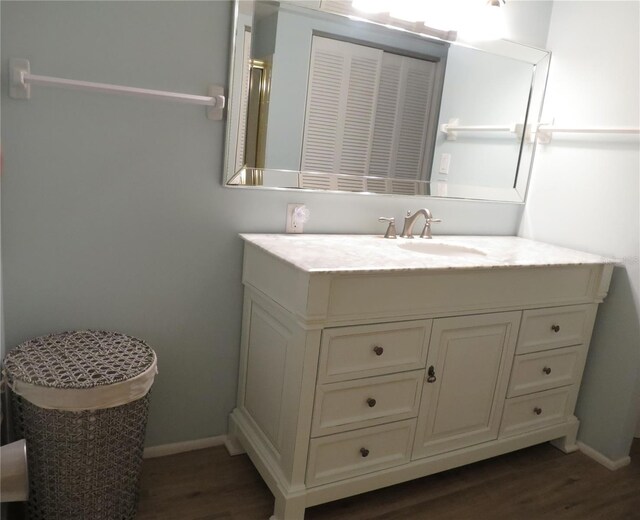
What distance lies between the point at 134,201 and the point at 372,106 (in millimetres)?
941

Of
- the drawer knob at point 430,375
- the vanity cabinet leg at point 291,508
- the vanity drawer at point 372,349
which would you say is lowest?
the vanity cabinet leg at point 291,508

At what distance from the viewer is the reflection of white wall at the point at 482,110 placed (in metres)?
2.21

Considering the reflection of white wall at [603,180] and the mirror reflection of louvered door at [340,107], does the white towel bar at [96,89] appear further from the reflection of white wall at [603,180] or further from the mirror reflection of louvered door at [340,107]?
the reflection of white wall at [603,180]

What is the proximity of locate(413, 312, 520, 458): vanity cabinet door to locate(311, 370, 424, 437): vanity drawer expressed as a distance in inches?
2.5

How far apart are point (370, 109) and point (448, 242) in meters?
0.61

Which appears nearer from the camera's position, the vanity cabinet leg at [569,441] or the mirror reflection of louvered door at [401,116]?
the mirror reflection of louvered door at [401,116]

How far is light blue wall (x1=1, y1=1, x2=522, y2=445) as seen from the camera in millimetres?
1521

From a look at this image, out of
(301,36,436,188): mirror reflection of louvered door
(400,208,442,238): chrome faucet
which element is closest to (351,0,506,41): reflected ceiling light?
(301,36,436,188): mirror reflection of louvered door

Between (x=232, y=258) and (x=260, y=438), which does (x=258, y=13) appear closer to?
(x=232, y=258)

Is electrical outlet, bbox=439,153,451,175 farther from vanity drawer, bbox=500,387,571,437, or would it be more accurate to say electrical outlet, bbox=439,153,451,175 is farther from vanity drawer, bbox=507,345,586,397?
vanity drawer, bbox=500,387,571,437

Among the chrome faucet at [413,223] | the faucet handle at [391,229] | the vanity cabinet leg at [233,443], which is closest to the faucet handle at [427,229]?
the chrome faucet at [413,223]

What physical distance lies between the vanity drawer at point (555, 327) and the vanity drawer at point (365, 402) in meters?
0.50

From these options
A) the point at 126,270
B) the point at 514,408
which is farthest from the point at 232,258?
the point at 514,408

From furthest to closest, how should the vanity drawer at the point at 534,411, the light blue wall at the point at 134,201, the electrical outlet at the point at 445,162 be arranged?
the electrical outlet at the point at 445,162 < the vanity drawer at the point at 534,411 < the light blue wall at the point at 134,201
